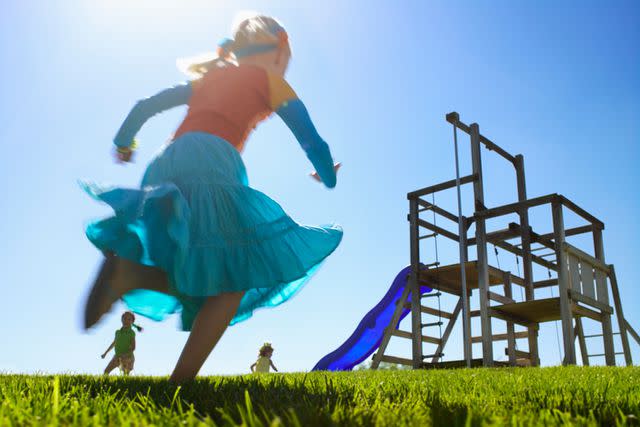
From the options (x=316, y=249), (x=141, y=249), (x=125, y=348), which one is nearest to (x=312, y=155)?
(x=316, y=249)

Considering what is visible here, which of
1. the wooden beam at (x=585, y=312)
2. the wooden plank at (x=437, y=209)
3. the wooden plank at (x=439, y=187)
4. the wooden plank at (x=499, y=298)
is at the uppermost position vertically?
the wooden plank at (x=439, y=187)

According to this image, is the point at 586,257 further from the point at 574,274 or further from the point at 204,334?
the point at 204,334

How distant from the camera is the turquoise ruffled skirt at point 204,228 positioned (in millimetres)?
2197

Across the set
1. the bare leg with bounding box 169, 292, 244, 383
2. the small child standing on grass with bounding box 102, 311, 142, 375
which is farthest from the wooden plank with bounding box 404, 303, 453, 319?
the bare leg with bounding box 169, 292, 244, 383

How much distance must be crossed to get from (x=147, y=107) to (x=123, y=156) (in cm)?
27

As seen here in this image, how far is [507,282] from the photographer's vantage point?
752cm

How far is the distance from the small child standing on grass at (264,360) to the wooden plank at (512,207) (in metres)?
4.07

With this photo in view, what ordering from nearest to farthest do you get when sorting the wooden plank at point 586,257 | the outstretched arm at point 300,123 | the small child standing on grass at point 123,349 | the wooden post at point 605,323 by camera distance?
1. the outstretched arm at point 300,123
2. the wooden plank at point 586,257
3. the wooden post at point 605,323
4. the small child standing on grass at point 123,349

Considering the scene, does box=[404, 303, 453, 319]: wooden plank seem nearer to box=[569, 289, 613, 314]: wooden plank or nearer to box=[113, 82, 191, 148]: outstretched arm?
box=[569, 289, 613, 314]: wooden plank

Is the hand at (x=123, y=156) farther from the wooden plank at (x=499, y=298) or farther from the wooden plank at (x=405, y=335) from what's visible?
the wooden plank at (x=405, y=335)

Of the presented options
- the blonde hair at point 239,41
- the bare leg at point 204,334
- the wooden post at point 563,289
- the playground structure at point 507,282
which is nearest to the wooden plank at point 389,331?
the playground structure at point 507,282

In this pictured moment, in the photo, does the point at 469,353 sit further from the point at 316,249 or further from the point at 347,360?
the point at 316,249

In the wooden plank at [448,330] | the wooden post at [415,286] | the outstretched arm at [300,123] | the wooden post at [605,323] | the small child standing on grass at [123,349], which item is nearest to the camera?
the outstretched arm at [300,123]

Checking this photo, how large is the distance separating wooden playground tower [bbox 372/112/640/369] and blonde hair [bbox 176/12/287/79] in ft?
15.7
